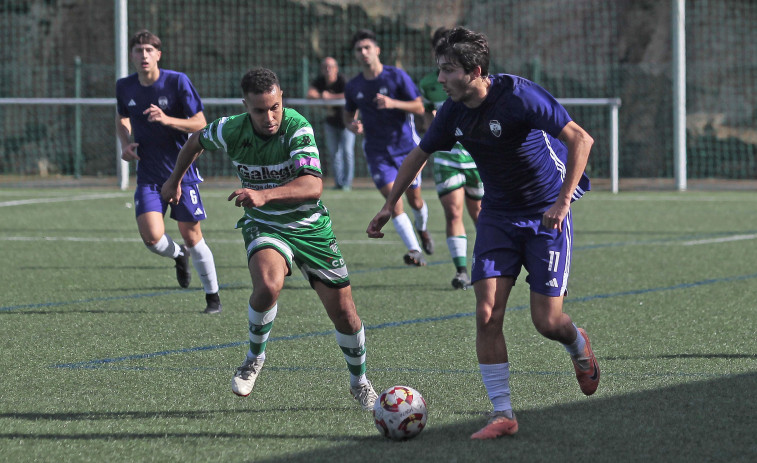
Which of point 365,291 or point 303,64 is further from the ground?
point 303,64

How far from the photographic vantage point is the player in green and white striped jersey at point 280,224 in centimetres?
507

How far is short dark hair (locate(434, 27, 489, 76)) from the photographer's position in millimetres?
4613

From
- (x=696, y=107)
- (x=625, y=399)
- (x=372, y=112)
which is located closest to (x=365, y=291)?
(x=372, y=112)

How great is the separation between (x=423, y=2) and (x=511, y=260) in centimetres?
1832

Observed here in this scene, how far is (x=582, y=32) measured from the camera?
22.5 meters

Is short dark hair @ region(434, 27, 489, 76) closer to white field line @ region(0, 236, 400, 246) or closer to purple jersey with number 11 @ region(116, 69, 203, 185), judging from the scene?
purple jersey with number 11 @ region(116, 69, 203, 185)

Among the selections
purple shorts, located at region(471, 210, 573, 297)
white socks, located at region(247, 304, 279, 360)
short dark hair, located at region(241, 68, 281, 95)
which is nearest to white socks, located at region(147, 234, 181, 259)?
white socks, located at region(247, 304, 279, 360)

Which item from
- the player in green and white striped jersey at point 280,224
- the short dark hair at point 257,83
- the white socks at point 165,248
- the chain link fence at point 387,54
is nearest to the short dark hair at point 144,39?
the white socks at point 165,248

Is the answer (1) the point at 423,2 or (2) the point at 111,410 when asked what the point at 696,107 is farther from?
(2) the point at 111,410

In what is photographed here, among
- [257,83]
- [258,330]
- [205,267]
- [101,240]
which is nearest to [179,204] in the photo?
[205,267]

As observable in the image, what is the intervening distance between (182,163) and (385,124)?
4.72m

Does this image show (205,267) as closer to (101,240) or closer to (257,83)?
(257,83)

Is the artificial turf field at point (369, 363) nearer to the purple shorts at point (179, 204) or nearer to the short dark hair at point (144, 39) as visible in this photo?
the purple shorts at point (179, 204)

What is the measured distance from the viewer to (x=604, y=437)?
443cm
